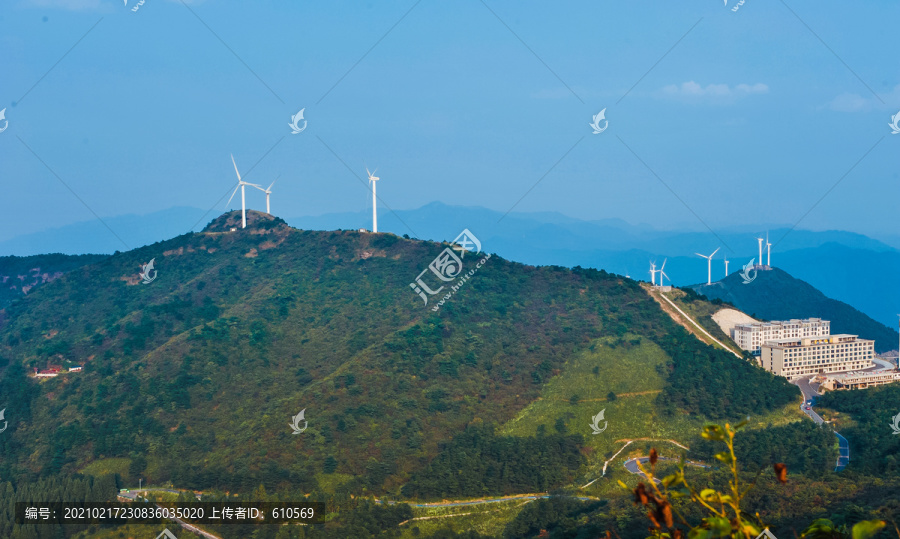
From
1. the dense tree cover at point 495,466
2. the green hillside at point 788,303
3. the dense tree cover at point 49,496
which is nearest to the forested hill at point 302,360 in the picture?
the dense tree cover at point 495,466

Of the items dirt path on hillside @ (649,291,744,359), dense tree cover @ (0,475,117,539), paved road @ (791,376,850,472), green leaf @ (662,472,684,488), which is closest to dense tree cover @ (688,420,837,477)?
paved road @ (791,376,850,472)

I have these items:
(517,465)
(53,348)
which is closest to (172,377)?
(53,348)

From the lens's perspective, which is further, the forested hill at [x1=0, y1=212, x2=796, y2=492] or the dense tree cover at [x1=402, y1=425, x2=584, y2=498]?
the forested hill at [x1=0, y1=212, x2=796, y2=492]

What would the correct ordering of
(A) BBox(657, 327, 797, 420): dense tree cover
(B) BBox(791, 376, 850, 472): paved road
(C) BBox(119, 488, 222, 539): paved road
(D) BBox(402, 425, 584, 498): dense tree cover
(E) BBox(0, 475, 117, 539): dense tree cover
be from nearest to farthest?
(C) BBox(119, 488, 222, 539): paved road, (E) BBox(0, 475, 117, 539): dense tree cover, (D) BBox(402, 425, 584, 498): dense tree cover, (B) BBox(791, 376, 850, 472): paved road, (A) BBox(657, 327, 797, 420): dense tree cover
